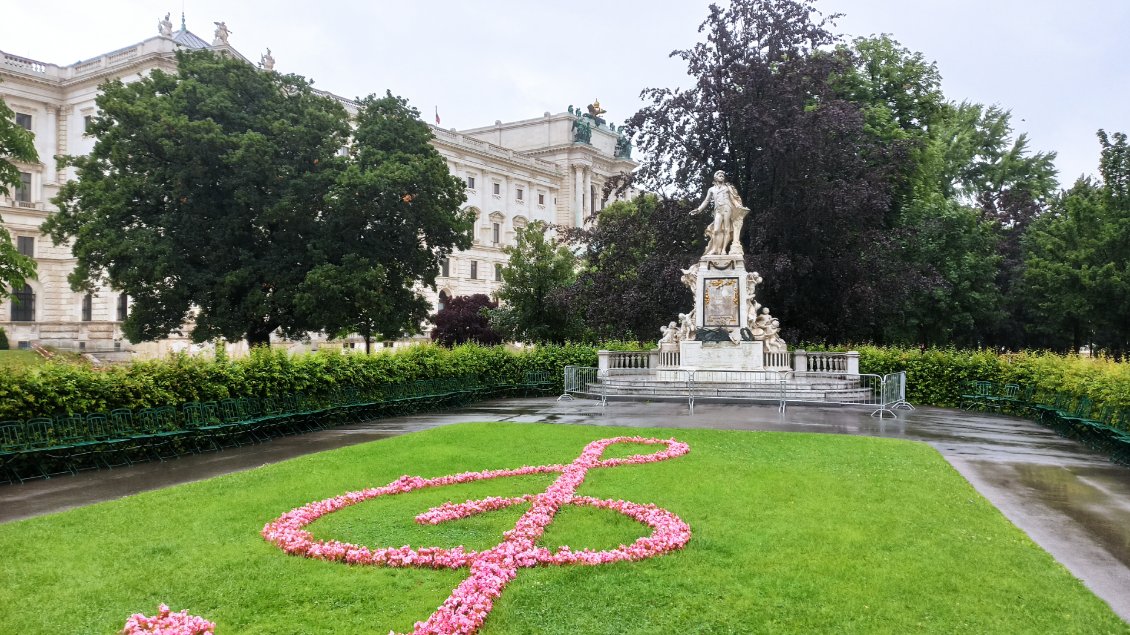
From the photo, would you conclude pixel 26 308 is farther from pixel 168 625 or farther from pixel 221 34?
pixel 168 625

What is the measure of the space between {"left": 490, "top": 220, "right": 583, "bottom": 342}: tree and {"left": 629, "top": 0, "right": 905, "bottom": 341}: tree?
23.6ft

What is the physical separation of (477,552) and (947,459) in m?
9.45

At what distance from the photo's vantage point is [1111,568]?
7.09 m

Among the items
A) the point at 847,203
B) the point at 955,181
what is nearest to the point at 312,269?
the point at 847,203

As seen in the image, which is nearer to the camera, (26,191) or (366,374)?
(366,374)

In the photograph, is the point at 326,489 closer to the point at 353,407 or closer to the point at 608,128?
the point at 353,407

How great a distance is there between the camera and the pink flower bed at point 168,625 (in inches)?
209

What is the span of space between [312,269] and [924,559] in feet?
88.1

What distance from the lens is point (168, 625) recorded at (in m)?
5.44

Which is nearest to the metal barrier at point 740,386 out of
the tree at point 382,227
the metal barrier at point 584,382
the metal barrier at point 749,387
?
the metal barrier at point 749,387

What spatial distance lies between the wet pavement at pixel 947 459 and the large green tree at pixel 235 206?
37.6 feet

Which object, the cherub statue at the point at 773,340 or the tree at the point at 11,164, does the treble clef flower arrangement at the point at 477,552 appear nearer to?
the tree at the point at 11,164

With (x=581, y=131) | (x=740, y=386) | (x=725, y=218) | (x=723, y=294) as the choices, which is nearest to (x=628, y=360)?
(x=723, y=294)

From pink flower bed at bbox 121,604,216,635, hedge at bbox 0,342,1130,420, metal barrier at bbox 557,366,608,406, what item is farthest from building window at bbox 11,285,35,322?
pink flower bed at bbox 121,604,216,635
